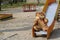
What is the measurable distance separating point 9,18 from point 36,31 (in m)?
6.47

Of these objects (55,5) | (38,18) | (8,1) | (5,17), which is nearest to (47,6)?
(55,5)

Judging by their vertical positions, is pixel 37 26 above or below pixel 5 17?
above

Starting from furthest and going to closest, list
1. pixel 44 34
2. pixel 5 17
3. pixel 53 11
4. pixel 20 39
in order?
pixel 5 17 < pixel 53 11 < pixel 44 34 < pixel 20 39

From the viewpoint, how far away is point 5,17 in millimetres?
14039

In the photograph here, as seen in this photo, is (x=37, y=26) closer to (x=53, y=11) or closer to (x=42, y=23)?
(x=42, y=23)

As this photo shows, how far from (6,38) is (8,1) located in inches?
1138

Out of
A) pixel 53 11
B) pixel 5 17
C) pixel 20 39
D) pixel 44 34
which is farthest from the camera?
pixel 5 17

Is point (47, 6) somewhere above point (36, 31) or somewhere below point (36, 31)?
above

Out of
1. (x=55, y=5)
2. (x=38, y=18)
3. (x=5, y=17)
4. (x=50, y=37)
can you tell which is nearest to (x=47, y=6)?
(x=55, y=5)

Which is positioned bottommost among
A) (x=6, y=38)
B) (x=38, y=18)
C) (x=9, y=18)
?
(x=9, y=18)

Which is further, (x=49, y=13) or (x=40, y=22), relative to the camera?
(x=49, y=13)

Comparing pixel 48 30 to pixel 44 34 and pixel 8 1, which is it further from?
pixel 8 1

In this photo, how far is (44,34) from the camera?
7938 millimetres

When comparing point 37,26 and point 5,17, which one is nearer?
point 37,26
